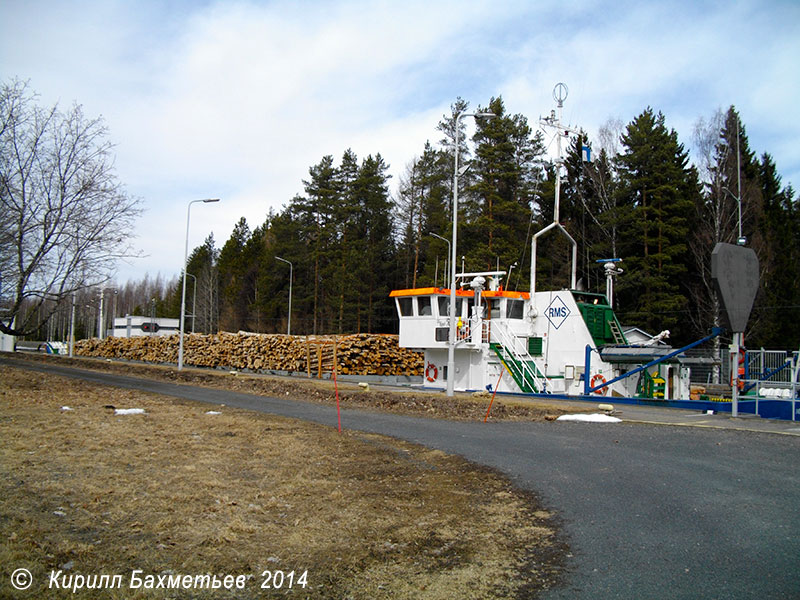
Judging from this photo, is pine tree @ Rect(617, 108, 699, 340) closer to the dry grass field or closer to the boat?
the boat

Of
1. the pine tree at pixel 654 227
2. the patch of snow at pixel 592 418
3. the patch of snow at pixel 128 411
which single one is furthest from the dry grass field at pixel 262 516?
the pine tree at pixel 654 227

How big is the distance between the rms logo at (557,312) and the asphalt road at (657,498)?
402 inches

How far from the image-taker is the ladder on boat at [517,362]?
2319cm

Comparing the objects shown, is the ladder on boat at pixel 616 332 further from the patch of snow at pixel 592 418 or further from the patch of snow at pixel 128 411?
the patch of snow at pixel 128 411

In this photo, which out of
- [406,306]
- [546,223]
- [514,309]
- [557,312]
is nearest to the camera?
[557,312]

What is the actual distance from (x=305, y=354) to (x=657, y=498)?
29.4 meters

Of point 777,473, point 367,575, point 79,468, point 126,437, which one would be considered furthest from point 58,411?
point 777,473

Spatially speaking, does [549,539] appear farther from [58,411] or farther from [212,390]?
[212,390]

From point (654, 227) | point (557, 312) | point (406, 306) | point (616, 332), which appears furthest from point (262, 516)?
point (654, 227)

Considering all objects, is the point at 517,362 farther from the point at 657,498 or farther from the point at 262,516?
the point at 262,516

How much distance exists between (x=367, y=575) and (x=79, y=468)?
176 inches

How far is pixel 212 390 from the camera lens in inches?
904

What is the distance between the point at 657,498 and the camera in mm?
7156

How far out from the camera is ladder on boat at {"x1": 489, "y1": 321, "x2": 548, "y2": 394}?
76.1 feet
